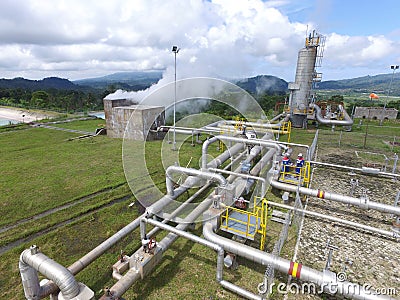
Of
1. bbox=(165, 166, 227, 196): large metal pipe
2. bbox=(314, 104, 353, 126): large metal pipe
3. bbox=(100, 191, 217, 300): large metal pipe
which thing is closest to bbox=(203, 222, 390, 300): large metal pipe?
bbox=(100, 191, 217, 300): large metal pipe

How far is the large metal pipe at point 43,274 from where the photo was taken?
199 inches

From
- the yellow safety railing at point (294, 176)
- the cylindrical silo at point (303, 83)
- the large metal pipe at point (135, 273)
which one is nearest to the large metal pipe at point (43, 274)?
the large metal pipe at point (135, 273)

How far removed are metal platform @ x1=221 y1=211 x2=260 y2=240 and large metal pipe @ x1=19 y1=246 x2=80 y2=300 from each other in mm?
4905

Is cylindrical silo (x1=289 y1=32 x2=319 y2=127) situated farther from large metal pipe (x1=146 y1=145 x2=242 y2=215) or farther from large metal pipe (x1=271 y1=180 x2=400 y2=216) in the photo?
large metal pipe (x1=271 y1=180 x2=400 y2=216)

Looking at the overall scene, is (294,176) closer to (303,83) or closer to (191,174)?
(191,174)

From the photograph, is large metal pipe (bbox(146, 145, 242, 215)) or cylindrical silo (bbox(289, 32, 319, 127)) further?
cylindrical silo (bbox(289, 32, 319, 127))

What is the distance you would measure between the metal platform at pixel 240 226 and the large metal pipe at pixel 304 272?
1044 mm

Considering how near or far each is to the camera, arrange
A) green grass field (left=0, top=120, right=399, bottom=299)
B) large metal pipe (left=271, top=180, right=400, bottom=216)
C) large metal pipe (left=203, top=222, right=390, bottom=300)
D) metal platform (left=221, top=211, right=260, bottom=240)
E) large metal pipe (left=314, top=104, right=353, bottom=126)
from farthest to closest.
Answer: large metal pipe (left=314, top=104, right=353, bottom=126)
large metal pipe (left=271, top=180, right=400, bottom=216)
metal platform (left=221, top=211, right=260, bottom=240)
green grass field (left=0, top=120, right=399, bottom=299)
large metal pipe (left=203, top=222, right=390, bottom=300)

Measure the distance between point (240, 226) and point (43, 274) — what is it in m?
5.87

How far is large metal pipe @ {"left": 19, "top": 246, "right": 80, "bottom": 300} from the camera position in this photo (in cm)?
507


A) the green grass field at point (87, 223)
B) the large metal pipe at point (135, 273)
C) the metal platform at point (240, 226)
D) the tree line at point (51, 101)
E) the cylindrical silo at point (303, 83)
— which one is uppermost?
the cylindrical silo at point (303, 83)

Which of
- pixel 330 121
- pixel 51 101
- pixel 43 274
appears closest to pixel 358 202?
pixel 43 274

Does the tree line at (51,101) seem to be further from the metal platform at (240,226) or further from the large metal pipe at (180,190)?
the metal platform at (240,226)

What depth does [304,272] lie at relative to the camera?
609 cm
